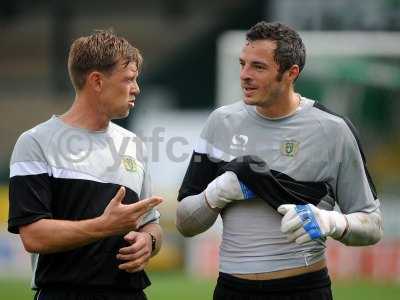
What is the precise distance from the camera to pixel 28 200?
4773mm

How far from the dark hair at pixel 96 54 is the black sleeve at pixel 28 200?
57cm

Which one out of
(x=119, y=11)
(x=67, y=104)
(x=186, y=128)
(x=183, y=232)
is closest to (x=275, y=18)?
(x=186, y=128)

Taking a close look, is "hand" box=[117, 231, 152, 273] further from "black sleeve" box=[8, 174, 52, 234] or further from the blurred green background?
the blurred green background

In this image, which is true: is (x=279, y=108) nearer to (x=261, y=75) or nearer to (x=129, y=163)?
(x=261, y=75)

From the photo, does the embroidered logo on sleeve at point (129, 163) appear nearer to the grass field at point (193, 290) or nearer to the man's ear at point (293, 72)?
the man's ear at point (293, 72)

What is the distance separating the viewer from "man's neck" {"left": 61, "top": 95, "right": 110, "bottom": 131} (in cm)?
500

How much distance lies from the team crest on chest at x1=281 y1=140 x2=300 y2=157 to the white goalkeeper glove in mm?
290

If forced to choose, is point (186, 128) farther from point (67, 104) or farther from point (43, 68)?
point (43, 68)

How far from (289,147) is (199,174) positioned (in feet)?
1.62

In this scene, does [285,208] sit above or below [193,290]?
above

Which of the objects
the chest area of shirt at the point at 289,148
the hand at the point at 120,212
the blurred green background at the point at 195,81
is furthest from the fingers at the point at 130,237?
the blurred green background at the point at 195,81

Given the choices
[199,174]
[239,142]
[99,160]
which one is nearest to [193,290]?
[199,174]

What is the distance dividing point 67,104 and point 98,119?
1854 cm

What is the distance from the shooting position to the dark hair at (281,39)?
205 inches
